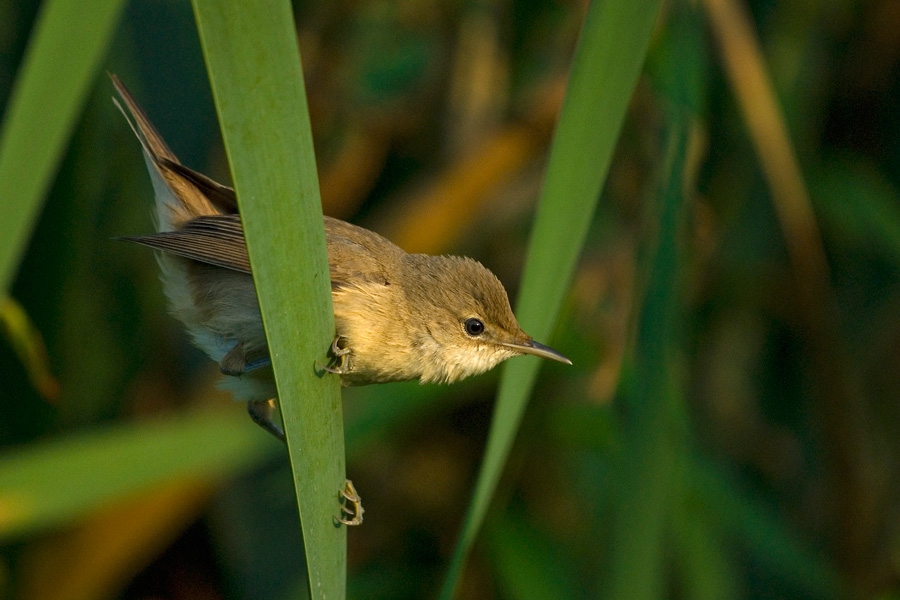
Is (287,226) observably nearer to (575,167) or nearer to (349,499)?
(575,167)

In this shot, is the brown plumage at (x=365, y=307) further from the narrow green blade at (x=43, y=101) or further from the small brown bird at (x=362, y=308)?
the narrow green blade at (x=43, y=101)

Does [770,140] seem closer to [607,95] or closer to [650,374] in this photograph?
[650,374]

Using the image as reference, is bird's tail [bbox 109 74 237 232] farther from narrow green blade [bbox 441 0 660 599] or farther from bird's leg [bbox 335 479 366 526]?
narrow green blade [bbox 441 0 660 599]

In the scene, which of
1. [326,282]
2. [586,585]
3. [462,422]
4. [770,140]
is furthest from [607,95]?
[462,422]

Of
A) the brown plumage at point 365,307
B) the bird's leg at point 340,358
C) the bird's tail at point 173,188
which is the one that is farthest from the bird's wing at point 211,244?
the bird's leg at point 340,358

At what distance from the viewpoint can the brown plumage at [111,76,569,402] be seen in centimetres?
212

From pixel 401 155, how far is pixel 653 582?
92.0 inches

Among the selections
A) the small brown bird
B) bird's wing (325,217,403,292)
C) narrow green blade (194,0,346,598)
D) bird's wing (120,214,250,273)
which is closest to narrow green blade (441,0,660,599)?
narrow green blade (194,0,346,598)

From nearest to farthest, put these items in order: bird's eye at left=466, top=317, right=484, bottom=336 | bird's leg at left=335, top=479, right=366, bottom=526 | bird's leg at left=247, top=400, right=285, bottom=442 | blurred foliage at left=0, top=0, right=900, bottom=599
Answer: bird's leg at left=335, top=479, right=366, bottom=526 < bird's eye at left=466, top=317, right=484, bottom=336 < bird's leg at left=247, top=400, right=285, bottom=442 < blurred foliage at left=0, top=0, right=900, bottom=599

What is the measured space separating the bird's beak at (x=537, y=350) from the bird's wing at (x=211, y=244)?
2.18 ft

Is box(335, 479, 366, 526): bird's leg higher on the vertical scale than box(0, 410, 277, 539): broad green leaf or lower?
higher

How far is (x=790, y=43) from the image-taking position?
149 inches

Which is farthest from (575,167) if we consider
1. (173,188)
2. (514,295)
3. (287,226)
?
(514,295)

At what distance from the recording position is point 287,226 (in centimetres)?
127
